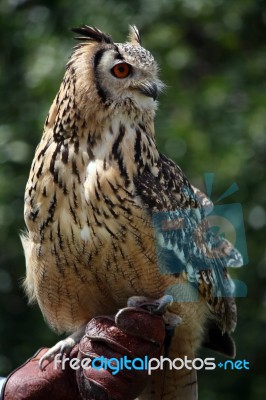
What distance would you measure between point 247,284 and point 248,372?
669mm

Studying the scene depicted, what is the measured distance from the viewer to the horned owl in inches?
145

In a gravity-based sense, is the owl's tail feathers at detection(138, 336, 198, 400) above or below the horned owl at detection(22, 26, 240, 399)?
below

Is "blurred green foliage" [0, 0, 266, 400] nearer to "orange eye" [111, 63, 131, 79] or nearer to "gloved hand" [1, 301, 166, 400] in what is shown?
"orange eye" [111, 63, 131, 79]

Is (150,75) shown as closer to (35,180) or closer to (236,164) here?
(35,180)

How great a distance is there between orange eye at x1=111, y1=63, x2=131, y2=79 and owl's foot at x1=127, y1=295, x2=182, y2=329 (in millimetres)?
848

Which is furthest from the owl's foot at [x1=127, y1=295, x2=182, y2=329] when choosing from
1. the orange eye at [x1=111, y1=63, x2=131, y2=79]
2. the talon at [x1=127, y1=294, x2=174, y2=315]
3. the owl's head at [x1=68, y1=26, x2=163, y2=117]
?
the orange eye at [x1=111, y1=63, x2=131, y2=79]

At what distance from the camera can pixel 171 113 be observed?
6660 millimetres

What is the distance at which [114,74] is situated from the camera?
3.87m

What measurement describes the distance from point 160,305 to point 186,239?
1.68 feet

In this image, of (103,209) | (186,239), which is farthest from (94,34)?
(186,239)

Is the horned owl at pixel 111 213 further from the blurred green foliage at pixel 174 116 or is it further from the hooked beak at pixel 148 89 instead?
the blurred green foliage at pixel 174 116

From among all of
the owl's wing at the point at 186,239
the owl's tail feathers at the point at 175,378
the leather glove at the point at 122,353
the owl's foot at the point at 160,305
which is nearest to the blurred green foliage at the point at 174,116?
the owl's wing at the point at 186,239

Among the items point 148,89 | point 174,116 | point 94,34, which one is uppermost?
point 174,116

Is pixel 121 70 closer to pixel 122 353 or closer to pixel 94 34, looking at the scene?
pixel 94 34
